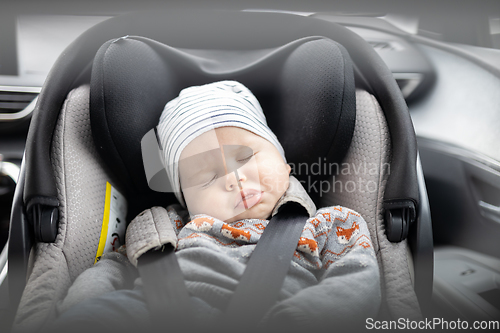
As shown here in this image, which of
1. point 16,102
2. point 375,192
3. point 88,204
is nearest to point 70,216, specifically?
point 88,204

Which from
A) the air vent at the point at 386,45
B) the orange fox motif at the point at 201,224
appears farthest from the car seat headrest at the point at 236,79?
the air vent at the point at 386,45

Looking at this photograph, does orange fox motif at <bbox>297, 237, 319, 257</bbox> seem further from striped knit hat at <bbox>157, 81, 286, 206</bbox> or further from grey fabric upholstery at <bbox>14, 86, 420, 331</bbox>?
striped knit hat at <bbox>157, 81, 286, 206</bbox>

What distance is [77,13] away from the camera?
0.94 m

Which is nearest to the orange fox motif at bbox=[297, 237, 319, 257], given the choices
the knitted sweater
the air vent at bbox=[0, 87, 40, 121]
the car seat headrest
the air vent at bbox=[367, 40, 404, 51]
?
the knitted sweater

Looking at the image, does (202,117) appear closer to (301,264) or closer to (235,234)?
(235,234)

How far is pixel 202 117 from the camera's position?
0.88m

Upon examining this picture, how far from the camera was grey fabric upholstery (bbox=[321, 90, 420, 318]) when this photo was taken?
0.75m

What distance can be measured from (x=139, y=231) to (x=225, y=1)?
0.54 metres

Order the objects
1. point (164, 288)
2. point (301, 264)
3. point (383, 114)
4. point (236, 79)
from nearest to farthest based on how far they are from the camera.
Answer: point (164, 288) < point (301, 264) < point (383, 114) < point (236, 79)

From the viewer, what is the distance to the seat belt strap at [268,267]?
65 cm

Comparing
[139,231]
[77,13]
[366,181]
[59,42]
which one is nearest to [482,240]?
[366,181]

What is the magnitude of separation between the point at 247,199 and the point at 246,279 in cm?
19

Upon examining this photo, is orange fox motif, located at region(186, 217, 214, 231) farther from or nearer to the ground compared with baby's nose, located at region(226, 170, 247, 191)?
nearer to the ground

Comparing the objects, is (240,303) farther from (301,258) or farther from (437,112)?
(437,112)
